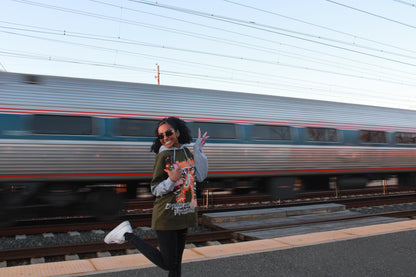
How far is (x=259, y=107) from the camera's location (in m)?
10.6

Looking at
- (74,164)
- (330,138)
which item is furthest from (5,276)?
(330,138)

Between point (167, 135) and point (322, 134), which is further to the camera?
point (322, 134)

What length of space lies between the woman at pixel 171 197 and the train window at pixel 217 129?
6.36 meters

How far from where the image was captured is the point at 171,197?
2770mm

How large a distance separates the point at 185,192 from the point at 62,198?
6149 mm

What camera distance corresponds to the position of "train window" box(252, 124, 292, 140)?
1025cm

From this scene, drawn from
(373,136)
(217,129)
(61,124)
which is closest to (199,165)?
(61,124)

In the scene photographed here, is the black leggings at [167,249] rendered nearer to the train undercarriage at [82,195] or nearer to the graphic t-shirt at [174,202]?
the graphic t-shirt at [174,202]

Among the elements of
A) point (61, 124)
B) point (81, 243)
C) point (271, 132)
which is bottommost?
point (81, 243)

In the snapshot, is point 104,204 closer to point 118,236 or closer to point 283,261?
point 283,261

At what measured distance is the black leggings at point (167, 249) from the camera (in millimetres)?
2816

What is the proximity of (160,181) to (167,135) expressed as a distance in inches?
13.8

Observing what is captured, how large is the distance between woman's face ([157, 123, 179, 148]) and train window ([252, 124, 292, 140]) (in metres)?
7.40

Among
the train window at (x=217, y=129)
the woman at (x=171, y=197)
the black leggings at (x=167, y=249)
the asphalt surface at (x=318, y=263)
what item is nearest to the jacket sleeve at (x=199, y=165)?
the woman at (x=171, y=197)
